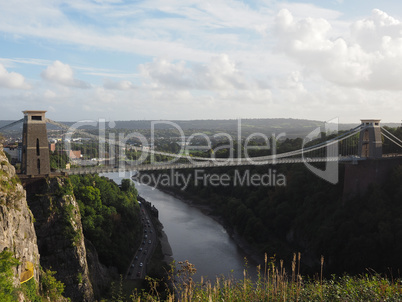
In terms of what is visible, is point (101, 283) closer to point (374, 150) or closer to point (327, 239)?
point (327, 239)

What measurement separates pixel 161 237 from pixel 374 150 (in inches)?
422

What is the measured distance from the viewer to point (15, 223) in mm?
8117

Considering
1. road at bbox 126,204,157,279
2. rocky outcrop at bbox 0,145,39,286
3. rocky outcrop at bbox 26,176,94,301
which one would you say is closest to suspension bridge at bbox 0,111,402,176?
rocky outcrop at bbox 26,176,94,301

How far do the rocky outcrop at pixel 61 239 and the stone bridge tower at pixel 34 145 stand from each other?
1.92 ft

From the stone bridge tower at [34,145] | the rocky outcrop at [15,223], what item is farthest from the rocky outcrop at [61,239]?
the rocky outcrop at [15,223]

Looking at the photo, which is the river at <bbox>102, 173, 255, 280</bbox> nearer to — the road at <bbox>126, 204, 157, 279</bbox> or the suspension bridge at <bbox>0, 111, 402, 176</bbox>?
the road at <bbox>126, 204, 157, 279</bbox>

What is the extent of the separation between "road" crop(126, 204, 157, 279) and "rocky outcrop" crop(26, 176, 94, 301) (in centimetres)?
356

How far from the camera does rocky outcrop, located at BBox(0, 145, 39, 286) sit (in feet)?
24.8

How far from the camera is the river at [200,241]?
A: 51.6 feet

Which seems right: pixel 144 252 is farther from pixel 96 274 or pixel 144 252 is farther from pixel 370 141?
pixel 370 141

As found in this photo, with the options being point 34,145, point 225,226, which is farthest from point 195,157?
point 34,145

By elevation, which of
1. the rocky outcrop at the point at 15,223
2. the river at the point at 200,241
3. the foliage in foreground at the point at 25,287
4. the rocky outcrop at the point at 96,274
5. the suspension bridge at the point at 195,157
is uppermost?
the suspension bridge at the point at 195,157

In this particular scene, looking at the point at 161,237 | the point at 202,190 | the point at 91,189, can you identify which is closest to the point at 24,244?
the point at 91,189

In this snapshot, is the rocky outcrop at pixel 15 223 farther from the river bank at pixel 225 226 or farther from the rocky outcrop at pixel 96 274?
the river bank at pixel 225 226
